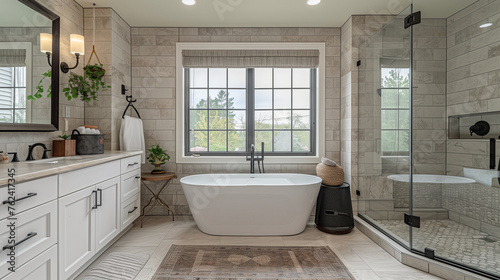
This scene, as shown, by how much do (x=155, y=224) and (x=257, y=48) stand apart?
8.20ft

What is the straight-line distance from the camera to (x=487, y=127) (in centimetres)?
191

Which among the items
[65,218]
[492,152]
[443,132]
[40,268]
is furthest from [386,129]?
[40,268]

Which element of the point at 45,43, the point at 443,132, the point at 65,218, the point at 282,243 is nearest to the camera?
the point at 65,218

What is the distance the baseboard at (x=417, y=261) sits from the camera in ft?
6.20

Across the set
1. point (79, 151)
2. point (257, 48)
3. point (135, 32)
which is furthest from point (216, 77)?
point (79, 151)

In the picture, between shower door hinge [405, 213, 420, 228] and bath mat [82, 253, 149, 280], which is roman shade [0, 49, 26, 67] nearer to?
bath mat [82, 253, 149, 280]

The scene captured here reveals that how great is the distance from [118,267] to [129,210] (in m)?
0.63

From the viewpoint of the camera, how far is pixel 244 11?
9.73 ft

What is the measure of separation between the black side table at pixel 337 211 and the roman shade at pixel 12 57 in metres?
2.96

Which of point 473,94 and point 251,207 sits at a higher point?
point 473,94

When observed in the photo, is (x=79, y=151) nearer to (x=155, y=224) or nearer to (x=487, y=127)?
(x=155, y=224)

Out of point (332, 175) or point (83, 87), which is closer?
point (83, 87)

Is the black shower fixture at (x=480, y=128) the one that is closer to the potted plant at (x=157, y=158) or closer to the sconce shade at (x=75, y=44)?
the potted plant at (x=157, y=158)

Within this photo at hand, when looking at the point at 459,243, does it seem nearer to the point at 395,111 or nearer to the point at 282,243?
the point at 395,111
